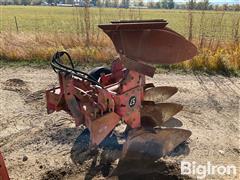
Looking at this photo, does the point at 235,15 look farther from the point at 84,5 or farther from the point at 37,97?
the point at 37,97

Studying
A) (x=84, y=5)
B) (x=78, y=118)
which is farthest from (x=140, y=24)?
(x=84, y=5)

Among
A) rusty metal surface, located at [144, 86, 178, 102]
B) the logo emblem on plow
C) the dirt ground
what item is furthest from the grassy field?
the logo emblem on plow

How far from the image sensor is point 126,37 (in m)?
2.47

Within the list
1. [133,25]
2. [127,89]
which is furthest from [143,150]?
[133,25]

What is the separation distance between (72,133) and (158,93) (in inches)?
46.3

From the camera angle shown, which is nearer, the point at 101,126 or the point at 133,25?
the point at 133,25

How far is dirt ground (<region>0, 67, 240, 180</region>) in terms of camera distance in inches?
121

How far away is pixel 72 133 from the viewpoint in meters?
3.67

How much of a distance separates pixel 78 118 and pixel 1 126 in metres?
1.73

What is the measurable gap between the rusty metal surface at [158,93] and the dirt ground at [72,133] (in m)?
0.61

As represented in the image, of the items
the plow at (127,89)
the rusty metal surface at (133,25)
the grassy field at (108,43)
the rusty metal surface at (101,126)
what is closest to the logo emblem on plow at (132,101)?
the plow at (127,89)

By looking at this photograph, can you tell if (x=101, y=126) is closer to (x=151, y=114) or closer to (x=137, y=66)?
(x=137, y=66)

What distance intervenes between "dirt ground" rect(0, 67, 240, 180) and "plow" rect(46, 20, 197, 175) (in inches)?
15.2

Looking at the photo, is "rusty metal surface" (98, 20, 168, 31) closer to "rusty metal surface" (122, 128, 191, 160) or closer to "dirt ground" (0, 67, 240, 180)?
"rusty metal surface" (122, 128, 191, 160)
